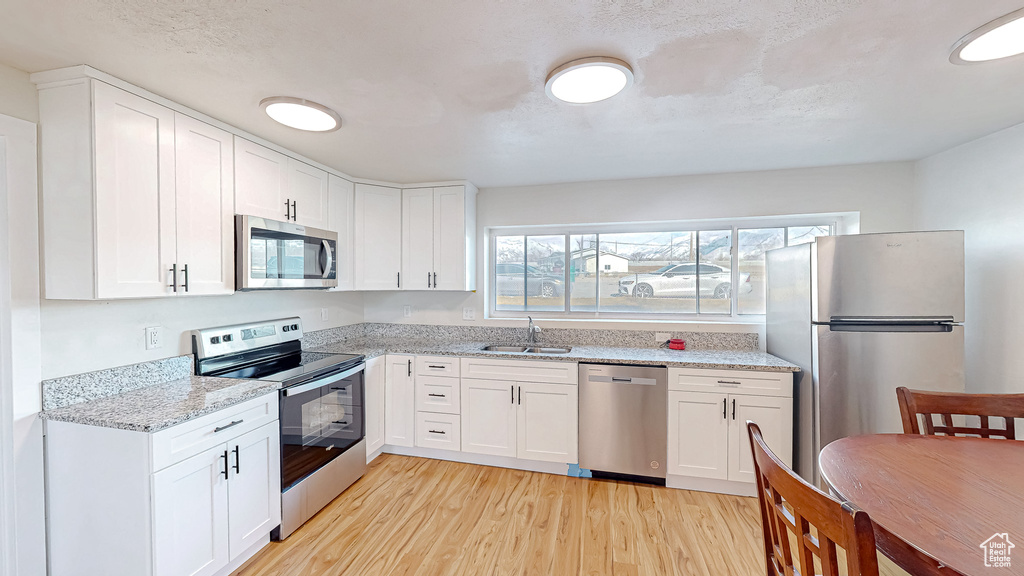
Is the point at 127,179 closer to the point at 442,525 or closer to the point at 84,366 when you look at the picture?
the point at 84,366

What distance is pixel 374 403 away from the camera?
306 cm

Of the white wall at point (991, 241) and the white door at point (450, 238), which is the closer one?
the white wall at point (991, 241)

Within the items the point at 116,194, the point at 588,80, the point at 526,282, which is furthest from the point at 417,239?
the point at 588,80

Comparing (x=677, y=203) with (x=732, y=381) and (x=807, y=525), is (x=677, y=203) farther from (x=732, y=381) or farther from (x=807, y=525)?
(x=807, y=525)

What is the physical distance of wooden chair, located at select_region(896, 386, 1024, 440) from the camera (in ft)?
5.18

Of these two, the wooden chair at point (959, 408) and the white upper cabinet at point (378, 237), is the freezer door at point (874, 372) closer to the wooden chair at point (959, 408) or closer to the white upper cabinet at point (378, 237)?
the wooden chair at point (959, 408)

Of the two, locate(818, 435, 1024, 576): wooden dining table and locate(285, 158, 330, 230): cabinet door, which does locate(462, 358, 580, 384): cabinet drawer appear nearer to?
locate(285, 158, 330, 230): cabinet door

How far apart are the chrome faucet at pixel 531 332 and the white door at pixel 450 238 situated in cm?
66

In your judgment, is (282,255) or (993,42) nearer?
→ (993,42)

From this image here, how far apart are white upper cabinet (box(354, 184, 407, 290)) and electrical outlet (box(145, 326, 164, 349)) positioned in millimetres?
1346

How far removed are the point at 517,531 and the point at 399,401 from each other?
1401 millimetres

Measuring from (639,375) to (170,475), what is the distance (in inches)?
100

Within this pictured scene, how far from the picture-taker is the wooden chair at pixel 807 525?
0.69 m

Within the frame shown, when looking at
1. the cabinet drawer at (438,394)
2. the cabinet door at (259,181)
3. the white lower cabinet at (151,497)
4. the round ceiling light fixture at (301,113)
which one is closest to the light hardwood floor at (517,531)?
the white lower cabinet at (151,497)
